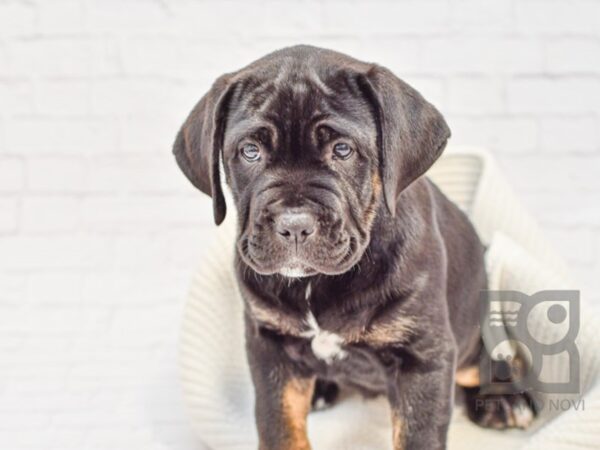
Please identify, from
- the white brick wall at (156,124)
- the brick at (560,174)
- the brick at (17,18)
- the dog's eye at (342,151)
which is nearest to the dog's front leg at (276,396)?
the dog's eye at (342,151)

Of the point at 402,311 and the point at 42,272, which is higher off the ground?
the point at 402,311

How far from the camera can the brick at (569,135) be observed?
5.09m

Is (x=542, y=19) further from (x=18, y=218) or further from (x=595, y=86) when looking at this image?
(x=18, y=218)

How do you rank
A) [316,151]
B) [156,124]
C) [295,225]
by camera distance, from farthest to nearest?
[156,124] → [316,151] → [295,225]

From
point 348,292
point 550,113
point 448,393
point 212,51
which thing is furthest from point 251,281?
point 550,113

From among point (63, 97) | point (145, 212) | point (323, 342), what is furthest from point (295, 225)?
point (63, 97)

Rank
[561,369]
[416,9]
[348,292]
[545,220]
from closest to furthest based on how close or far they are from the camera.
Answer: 1. [348,292]
2. [561,369]
3. [416,9]
4. [545,220]

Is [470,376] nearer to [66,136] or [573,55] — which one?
[573,55]

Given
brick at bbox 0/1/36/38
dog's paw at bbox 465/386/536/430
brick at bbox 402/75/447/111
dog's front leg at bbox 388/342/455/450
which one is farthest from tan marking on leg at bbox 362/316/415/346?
brick at bbox 0/1/36/38

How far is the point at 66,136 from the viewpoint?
5113 millimetres

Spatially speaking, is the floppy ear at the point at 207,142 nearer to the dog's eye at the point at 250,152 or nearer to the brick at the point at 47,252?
the dog's eye at the point at 250,152

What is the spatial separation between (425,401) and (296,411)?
0.47 m

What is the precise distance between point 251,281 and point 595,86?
7.87ft

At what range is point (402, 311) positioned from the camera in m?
3.30
